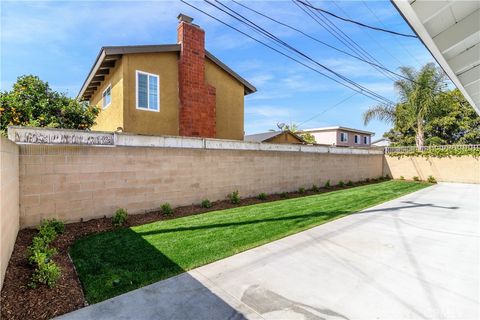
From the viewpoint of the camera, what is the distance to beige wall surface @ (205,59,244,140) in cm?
1248

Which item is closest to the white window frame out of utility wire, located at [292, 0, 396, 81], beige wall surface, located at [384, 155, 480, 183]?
beige wall surface, located at [384, 155, 480, 183]

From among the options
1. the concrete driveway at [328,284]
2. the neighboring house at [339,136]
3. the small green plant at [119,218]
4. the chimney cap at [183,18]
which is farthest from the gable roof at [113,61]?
the neighboring house at [339,136]

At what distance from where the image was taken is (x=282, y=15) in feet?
27.3

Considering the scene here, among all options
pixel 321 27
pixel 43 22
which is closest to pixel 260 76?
pixel 321 27

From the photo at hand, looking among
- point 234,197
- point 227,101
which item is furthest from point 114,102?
point 234,197

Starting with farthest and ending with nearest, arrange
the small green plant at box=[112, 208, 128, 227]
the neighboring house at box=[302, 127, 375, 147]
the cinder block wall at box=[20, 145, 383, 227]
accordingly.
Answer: the neighboring house at box=[302, 127, 375, 147] → the small green plant at box=[112, 208, 128, 227] → the cinder block wall at box=[20, 145, 383, 227]

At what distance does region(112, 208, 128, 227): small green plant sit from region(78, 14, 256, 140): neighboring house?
4508 mm

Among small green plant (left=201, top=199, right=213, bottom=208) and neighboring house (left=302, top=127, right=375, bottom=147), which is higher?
neighboring house (left=302, top=127, right=375, bottom=147)

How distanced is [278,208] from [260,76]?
1258 centimetres

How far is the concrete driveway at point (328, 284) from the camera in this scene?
2.91 meters

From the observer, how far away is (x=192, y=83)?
1120cm

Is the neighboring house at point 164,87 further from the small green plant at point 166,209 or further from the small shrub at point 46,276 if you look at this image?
the small shrub at point 46,276

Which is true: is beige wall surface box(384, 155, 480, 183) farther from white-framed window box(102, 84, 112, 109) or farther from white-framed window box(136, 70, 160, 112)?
white-framed window box(102, 84, 112, 109)

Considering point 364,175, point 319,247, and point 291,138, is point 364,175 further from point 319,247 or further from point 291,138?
point 319,247
